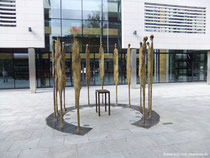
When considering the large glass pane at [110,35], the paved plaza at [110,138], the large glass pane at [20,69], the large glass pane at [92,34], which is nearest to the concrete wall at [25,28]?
the large glass pane at [20,69]

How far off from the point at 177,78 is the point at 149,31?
6.56 metres

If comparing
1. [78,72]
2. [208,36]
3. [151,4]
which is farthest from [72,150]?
[208,36]

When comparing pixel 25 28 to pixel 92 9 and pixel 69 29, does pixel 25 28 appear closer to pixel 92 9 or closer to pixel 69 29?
pixel 69 29

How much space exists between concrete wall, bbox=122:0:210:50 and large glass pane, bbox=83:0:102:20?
288cm

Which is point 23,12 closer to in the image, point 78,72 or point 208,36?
point 78,72

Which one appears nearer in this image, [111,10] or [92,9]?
[92,9]

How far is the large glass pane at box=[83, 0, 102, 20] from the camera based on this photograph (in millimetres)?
12906

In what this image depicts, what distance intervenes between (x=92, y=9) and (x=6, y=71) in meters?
8.68

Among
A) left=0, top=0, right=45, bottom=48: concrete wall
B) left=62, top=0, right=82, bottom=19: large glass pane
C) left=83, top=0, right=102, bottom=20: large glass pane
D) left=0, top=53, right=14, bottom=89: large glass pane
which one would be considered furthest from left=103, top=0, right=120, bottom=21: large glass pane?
left=0, top=53, right=14, bottom=89: large glass pane

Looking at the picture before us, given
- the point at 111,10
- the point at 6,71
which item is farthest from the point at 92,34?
the point at 6,71

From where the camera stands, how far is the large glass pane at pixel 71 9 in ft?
41.2

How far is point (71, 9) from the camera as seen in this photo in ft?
41.6

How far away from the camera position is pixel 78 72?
12.7ft

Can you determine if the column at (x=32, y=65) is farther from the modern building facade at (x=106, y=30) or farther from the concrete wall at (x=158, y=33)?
the concrete wall at (x=158, y=33)
